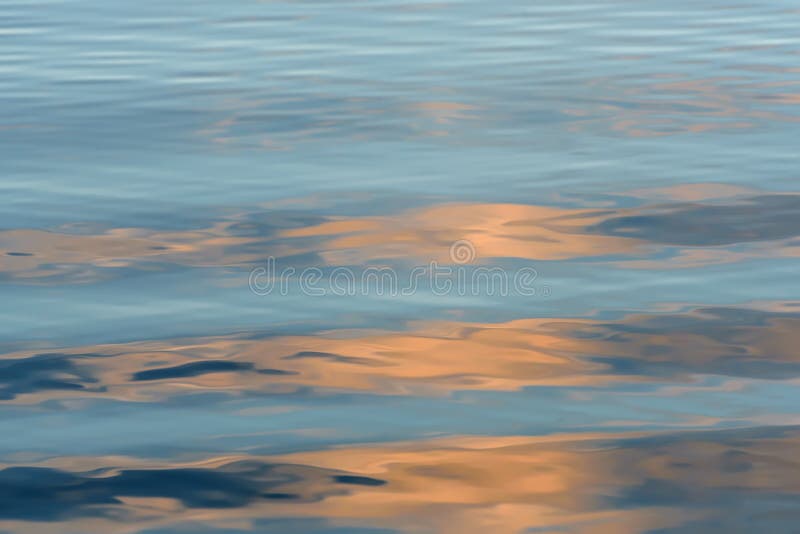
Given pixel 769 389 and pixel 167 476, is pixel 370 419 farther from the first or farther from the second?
pixel 769 389

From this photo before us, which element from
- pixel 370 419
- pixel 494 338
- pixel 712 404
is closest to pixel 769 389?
pixel 712 404

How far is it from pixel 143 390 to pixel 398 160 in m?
1.93

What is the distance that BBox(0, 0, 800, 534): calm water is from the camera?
2232 millimetres

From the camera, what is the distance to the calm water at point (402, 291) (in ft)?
7.32

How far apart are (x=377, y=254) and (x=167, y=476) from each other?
1355 millimetres

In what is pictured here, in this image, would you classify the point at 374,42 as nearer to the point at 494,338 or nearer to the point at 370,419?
the point at 494,338

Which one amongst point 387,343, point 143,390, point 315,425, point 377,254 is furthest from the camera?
point 377,254

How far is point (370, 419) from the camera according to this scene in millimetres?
2496

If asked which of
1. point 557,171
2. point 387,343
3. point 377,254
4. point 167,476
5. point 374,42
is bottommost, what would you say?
point 167,476

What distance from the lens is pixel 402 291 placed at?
3207 millimetres

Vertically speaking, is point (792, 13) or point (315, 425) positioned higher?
point (792, 13)

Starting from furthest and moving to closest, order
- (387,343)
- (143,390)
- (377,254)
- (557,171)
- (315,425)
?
(557,171), (377,254), (387,343), (143,390), (315,425)

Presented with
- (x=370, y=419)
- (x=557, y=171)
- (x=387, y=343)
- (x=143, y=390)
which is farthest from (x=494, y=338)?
(x=557, y=171)

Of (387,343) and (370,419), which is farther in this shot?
(387,343)
